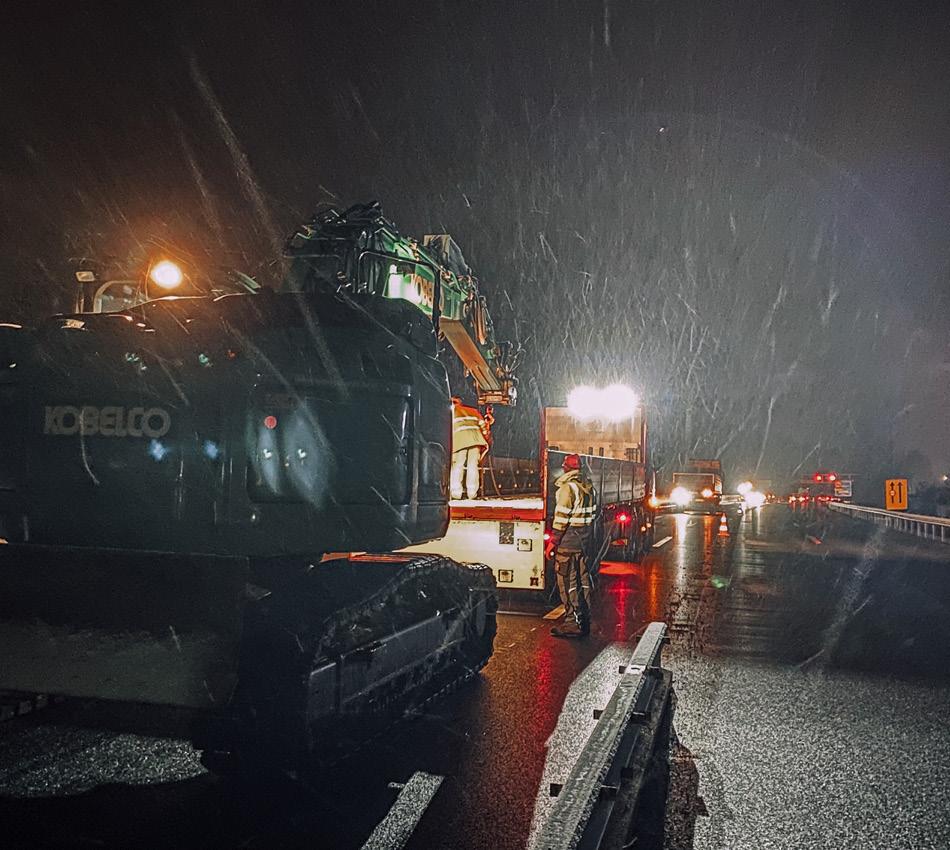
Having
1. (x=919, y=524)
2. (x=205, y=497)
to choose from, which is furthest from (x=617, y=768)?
(x=919, y=524)

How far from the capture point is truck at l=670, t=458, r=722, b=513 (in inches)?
1511

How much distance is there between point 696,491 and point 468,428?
29.7 meters

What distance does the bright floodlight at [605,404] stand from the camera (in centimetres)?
2002

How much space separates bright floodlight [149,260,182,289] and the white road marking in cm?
355

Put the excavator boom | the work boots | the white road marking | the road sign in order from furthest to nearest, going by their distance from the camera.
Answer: the road sign → the work boots → the excavator boom → the white road marking

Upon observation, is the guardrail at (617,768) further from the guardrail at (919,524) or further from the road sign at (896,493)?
the guardrail at (919,524)

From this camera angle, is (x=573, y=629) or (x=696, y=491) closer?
(x=573, y=629)

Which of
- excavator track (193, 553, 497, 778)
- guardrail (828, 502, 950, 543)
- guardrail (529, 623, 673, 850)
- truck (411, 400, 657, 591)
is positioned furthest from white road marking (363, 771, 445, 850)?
guardrail (828, 502, 950, 543)

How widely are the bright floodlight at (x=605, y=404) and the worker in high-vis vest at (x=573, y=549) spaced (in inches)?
408

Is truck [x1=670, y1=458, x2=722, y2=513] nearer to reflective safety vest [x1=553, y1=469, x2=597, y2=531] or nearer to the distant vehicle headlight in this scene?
the distant vehicle headlight

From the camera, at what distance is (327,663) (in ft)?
14.9

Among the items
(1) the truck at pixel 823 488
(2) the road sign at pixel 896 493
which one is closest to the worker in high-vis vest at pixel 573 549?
(2) the road sign at pixel 896 493

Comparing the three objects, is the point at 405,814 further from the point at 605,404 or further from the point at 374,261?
the point at 605,404

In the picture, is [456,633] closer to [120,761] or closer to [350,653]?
[350,653]
